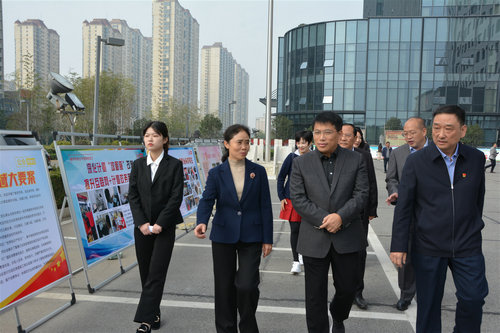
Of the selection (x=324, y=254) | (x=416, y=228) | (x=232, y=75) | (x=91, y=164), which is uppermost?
(x=232, y=75)

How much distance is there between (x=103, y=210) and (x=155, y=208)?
140cm

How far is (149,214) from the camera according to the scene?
3740 millimetres

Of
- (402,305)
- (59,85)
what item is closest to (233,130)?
(402,305)

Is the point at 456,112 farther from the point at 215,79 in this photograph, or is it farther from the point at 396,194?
the point at 215,79

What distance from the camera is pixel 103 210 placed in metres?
4.84

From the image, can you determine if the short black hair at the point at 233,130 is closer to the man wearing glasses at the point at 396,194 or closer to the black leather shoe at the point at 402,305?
the man wearing glasses at the point at 396,194

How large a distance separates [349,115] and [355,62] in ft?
22.2

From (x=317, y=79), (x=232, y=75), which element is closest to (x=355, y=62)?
(x=317, y=79)

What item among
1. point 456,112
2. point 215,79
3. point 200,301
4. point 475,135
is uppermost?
point 215,79

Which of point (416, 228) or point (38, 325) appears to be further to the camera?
point (38, 325)

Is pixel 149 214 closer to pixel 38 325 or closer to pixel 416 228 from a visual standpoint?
pixel 38 325

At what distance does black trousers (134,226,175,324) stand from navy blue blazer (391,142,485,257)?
78.4 inches

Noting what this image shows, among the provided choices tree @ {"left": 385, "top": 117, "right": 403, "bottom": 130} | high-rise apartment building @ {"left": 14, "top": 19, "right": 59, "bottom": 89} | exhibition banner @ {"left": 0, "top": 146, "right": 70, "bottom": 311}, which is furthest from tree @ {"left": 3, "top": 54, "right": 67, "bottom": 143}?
high-rise apartment building @ {"left": 14, "top": 19, "right": 59, "bottom": 89}

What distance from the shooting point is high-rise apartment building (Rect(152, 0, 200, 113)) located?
90375 millimetres
